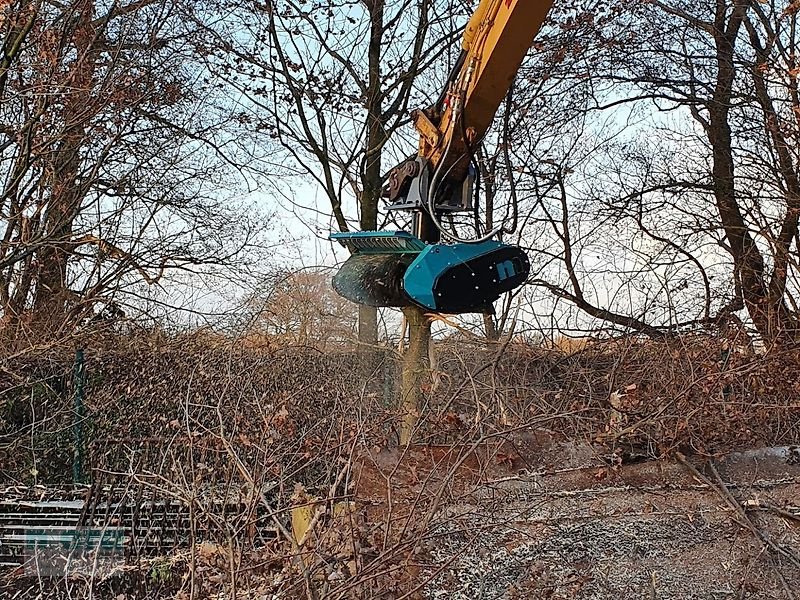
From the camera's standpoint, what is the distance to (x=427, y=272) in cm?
424

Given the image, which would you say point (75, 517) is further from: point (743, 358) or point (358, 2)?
point (358, 2)

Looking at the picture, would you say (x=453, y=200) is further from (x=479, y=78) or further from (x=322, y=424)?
(x=322, y=424)

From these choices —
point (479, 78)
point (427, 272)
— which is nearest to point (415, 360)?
point (427, 272)

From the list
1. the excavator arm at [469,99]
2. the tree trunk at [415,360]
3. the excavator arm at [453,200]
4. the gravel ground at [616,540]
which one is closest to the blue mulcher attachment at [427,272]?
the excavator arm at [453,200]

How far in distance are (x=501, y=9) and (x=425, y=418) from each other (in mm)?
2261

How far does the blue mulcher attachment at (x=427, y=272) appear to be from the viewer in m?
4.26

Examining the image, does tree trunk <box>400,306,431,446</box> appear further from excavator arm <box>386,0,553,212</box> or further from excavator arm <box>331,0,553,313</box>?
excavator arm <box>386,0,553,212</box>

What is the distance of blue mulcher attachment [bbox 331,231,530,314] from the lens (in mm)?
4258

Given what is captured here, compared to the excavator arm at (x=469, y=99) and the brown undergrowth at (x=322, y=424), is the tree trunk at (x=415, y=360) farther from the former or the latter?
the excavator arm at (x=469, y=99)

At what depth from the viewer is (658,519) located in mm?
3834

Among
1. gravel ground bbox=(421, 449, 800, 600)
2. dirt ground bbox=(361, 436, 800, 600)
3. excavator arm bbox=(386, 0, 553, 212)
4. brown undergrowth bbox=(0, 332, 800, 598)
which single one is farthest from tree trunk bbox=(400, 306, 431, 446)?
gravel ground bbox=(421, 449, 800, 600)

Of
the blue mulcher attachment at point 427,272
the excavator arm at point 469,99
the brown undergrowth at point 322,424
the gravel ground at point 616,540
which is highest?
the excavator arm at point 469,99

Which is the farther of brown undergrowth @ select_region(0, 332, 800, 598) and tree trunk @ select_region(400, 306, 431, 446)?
tree trunk @ select_region(400, 306, 431, 446)

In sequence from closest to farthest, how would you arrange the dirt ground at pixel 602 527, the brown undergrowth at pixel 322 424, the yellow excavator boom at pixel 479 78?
1. the brown undergrowth at pixel 322 424
2. the dirt ground at pixel 602 527
3. the yellow excavator boom at pixel 479 78
